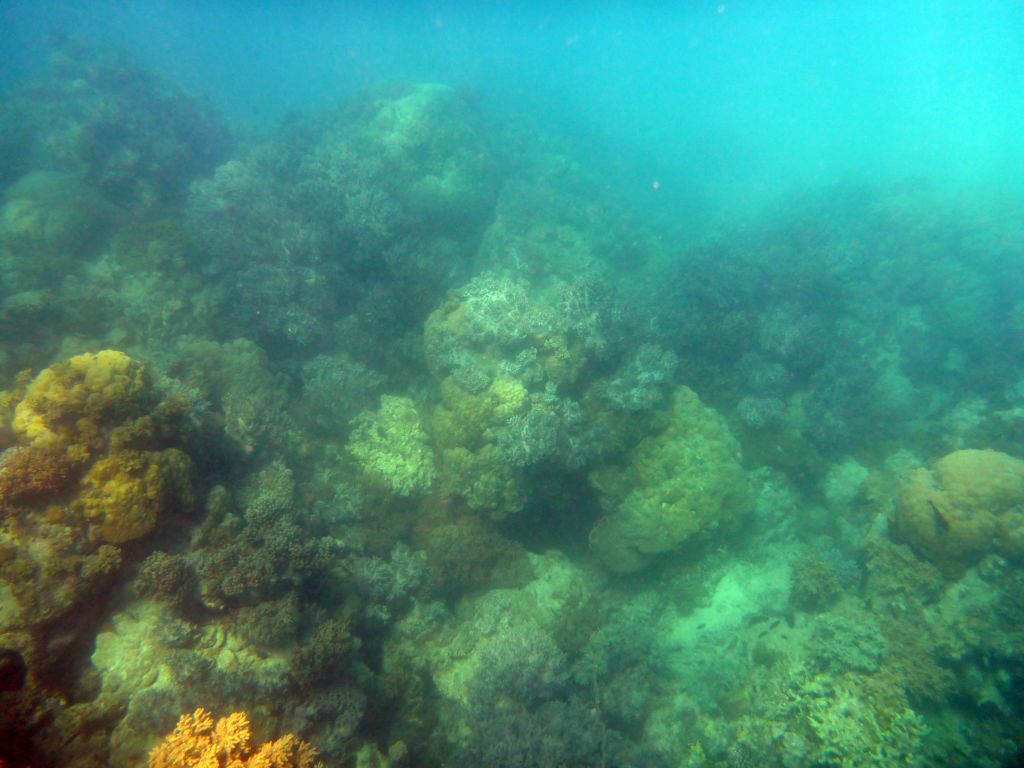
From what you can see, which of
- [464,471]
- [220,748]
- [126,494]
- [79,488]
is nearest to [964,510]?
[464,471]

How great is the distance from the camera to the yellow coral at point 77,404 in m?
5.38

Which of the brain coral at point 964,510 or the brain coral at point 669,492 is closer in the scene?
the brain coral at point 964,510

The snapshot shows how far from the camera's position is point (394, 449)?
30.1 ft

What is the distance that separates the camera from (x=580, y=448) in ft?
27.9

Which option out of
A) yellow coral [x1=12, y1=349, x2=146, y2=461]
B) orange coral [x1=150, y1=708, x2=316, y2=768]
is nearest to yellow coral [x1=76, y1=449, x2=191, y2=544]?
Result: yellow coral [x1=12, y1=349, x2=146, y2=461]

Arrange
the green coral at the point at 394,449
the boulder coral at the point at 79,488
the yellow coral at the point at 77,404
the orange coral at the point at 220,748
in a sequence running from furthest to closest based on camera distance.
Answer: the green coral at the point at 394,449 < the yellow coral at the point at 77,404 < the boulder coral at the point at 79,488 < the orange coral at the point at 220,748

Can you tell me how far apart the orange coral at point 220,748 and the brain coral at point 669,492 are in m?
6.06

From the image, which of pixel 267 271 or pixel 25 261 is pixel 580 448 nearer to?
Result: pixel 267 271

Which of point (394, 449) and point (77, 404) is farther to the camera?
point (394, 449)

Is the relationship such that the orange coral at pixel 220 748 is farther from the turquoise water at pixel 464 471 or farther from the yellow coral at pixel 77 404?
the yellow coral at pixel 77 404

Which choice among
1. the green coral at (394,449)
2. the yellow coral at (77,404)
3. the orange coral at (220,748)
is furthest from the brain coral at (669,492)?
the yellow coral at (77,404)

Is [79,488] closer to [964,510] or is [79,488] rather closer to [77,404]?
[77,404]

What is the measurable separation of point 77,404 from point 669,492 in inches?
379

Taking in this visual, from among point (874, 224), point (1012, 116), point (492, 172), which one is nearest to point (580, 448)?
point (492, 172)
